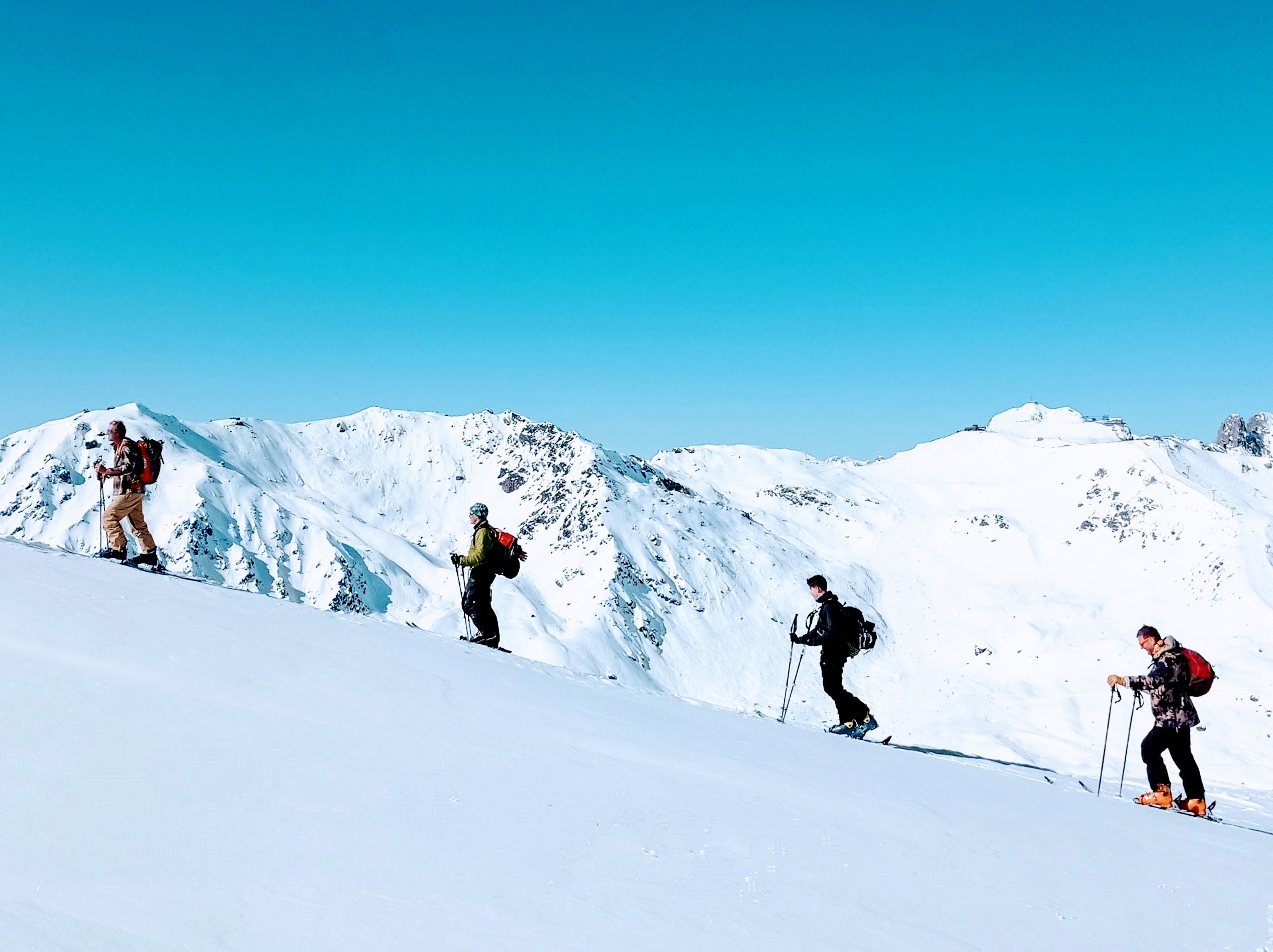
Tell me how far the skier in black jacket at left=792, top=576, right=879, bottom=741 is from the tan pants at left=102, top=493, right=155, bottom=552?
1118cm

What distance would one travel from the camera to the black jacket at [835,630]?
11.4 m

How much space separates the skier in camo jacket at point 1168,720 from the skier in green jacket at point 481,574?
9255mm

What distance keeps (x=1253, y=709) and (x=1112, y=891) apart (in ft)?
302

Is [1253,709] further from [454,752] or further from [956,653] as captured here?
[454,752]

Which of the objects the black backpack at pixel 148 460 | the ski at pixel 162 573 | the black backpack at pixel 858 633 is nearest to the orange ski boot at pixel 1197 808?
the black backpack at pixel 858 633

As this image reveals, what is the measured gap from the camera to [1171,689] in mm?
9508

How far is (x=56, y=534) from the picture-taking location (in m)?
142

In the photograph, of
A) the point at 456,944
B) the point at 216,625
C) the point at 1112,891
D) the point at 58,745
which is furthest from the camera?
the point at 216,625

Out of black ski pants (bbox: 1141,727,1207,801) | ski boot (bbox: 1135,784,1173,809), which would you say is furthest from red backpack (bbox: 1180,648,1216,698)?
ski boot (bbox: 1135,784,1173,809)

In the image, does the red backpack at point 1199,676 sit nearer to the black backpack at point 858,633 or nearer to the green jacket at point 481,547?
the black backpack at point 858,633

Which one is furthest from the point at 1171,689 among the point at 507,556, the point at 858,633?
the point at 507,556

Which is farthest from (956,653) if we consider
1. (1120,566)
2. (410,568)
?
(410,568)

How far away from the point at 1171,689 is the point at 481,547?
1011cm

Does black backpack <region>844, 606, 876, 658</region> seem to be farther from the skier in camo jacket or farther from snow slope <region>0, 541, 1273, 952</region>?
the skier in camo jacket
